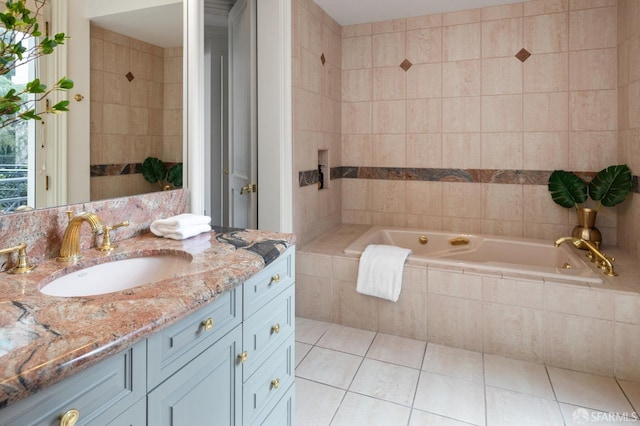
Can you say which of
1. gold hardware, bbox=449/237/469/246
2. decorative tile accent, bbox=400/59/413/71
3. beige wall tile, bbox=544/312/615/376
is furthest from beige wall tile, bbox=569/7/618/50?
beige wall tile, bbox=544/312/615/376

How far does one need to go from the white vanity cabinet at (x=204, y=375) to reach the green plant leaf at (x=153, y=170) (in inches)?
25.1

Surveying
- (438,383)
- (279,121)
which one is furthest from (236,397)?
(279,121)

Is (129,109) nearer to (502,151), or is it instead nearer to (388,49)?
→ (388,49)

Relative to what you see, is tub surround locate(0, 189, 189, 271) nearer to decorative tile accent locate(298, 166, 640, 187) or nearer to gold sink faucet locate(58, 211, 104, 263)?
gold sink faucet locate(58, 211, 104, 263)

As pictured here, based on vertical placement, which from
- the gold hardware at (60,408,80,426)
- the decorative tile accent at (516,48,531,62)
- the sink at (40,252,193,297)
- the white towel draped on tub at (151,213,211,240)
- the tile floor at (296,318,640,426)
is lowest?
the tile floor at (296,318,640,426)

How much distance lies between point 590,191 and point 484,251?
878mm

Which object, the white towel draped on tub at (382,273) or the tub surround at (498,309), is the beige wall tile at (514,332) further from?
the white towel draped on tub at (382,273)

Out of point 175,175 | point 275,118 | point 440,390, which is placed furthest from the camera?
point 275,118

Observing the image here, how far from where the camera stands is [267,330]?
1316mm

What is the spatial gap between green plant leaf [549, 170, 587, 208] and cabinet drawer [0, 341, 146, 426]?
3180mm

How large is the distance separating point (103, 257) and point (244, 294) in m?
0.46

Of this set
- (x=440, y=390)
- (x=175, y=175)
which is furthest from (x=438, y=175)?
(x=175, y=175)

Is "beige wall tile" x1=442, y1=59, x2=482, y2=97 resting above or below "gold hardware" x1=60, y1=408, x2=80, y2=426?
above

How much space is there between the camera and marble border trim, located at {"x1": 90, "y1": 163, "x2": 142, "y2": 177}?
1.36 meters
